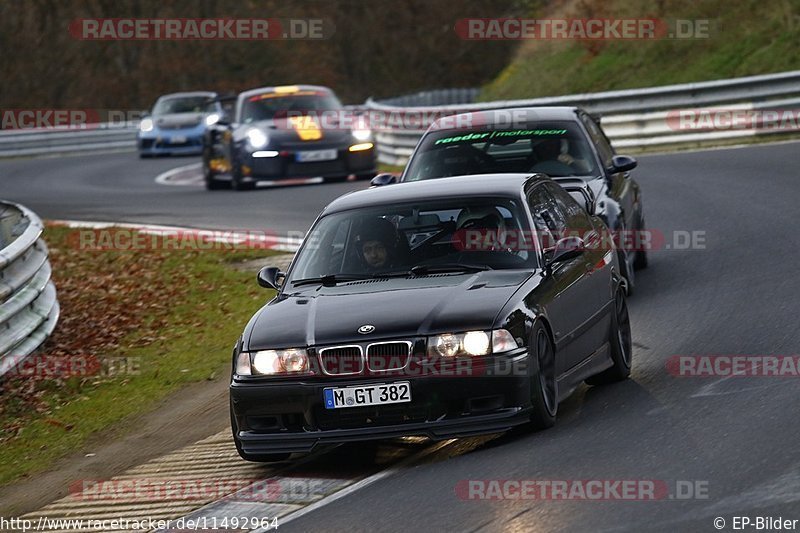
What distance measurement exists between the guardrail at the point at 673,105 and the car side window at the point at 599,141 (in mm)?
11218

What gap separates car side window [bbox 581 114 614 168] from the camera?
546 inches

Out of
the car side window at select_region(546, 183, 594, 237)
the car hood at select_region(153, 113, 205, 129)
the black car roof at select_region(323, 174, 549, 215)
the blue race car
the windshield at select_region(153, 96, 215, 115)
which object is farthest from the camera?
the windshield at select_region(153, 96, 215, 115)

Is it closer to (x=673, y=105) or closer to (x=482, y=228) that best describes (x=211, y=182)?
(x=673, y=105)

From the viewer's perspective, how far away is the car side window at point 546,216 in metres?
9.41

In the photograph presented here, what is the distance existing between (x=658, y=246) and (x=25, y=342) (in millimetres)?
6706

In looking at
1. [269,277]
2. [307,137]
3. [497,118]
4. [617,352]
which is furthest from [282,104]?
[617,352]

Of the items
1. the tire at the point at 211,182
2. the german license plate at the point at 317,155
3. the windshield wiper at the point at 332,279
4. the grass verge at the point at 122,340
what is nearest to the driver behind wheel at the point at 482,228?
the windshield wiper at the point at 332,279

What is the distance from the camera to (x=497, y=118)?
552 inches

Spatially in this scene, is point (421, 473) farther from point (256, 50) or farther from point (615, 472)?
point (256, 50)

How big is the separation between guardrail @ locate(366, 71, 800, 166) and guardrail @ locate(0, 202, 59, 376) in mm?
13211

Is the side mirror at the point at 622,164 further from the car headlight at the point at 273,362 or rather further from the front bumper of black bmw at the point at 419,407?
the car headlight at the point at 273,362

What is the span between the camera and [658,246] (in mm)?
16188

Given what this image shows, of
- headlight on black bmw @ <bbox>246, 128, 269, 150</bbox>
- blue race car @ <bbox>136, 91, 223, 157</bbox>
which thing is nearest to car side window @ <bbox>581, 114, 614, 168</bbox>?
headlight on black bmw @ <bbox>246, 128, 269, 150</bbox>

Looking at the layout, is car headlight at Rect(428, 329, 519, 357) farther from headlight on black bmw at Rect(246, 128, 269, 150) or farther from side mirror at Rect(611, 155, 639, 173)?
headlight on black bmw at Rect(246, 128, 269, 150)
